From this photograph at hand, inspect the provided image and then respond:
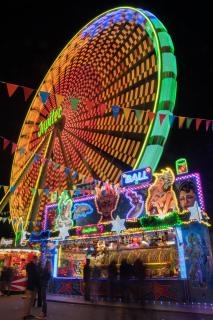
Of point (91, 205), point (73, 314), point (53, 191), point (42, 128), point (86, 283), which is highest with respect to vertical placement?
point (42, 128)

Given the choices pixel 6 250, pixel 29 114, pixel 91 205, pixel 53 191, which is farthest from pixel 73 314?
pixel 29 114

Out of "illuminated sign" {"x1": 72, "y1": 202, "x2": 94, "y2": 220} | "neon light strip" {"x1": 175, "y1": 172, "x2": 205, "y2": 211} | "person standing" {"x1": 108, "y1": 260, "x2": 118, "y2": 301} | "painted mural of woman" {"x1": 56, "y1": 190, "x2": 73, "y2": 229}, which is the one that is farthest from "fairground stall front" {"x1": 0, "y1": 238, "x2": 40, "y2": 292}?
"neon light strip" {"x1": 175, "y1": 172, "x2": 205, "y2": 211}


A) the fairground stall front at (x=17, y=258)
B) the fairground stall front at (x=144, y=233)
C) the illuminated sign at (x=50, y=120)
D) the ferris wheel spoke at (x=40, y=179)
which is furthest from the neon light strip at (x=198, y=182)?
the illuminated sign at (x=50, y=120)

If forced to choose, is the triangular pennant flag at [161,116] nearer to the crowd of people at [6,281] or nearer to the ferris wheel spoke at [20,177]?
the crowd of people at [6,281]

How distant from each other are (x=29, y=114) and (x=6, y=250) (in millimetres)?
10435

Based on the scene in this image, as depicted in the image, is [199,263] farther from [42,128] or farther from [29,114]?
[29,114]

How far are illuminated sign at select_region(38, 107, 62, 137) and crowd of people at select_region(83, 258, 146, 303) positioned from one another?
11.1 meters

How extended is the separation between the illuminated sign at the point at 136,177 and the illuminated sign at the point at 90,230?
229 centimetres

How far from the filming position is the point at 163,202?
14.5 meters

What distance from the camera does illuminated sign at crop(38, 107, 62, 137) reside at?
23.2 m

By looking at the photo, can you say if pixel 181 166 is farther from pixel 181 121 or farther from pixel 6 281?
pixel 6 281

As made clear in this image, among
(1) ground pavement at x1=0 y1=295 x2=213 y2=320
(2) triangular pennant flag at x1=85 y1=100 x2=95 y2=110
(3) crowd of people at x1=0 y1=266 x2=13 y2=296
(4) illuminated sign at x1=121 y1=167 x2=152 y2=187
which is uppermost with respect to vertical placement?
(2) triangular pennant flag at x1=85 y1=100 x2=95 y2=110

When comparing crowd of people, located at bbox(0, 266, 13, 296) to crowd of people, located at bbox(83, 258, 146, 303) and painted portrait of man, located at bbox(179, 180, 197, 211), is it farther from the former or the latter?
painted portrait of man, located at bbox(179, 180, 197, 211)

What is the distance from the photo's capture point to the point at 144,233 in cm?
1455
